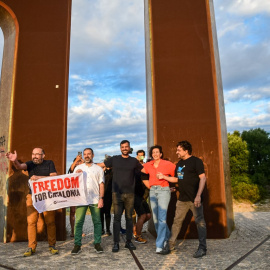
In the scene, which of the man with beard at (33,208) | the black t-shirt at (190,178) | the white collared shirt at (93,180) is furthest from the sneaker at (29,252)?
the black t-shirt at (190,178)

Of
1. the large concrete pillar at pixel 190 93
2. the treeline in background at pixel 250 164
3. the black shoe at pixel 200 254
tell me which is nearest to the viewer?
the black shoe at pixel 200 254

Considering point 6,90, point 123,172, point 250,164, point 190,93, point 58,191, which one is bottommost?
point 58,191

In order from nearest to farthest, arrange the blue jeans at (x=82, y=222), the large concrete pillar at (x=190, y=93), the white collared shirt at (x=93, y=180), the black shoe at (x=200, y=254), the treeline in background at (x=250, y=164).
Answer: the black shoe at (x=200, y=254), the blue jeans at (x=82, y=222), the white collared shirt at (x=93, y=180), the large concrete pillar at (x=190, y=93), the treeline in background at (x=250, y=164)

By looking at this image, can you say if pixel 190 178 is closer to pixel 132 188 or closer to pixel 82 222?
pixel 132 188

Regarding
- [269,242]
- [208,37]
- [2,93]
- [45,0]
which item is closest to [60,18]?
[45,0]

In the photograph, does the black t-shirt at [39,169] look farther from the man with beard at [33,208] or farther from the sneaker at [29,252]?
the sneaker at [29,252]

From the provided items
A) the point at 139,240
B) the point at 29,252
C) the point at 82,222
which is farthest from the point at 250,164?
the point at 29,252

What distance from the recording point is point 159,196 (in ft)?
14.2

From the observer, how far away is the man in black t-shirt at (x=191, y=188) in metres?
4.06

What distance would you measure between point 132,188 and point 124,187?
146 millimetres

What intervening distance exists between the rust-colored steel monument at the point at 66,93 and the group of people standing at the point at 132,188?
113cm

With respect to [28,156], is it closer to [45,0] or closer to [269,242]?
[45,0]

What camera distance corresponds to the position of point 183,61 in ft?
20.0

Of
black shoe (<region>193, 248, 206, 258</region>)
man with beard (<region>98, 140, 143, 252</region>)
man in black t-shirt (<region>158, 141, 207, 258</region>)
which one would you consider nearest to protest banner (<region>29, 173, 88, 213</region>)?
man with beard (<region>98, 140, 143, 252</region>)
